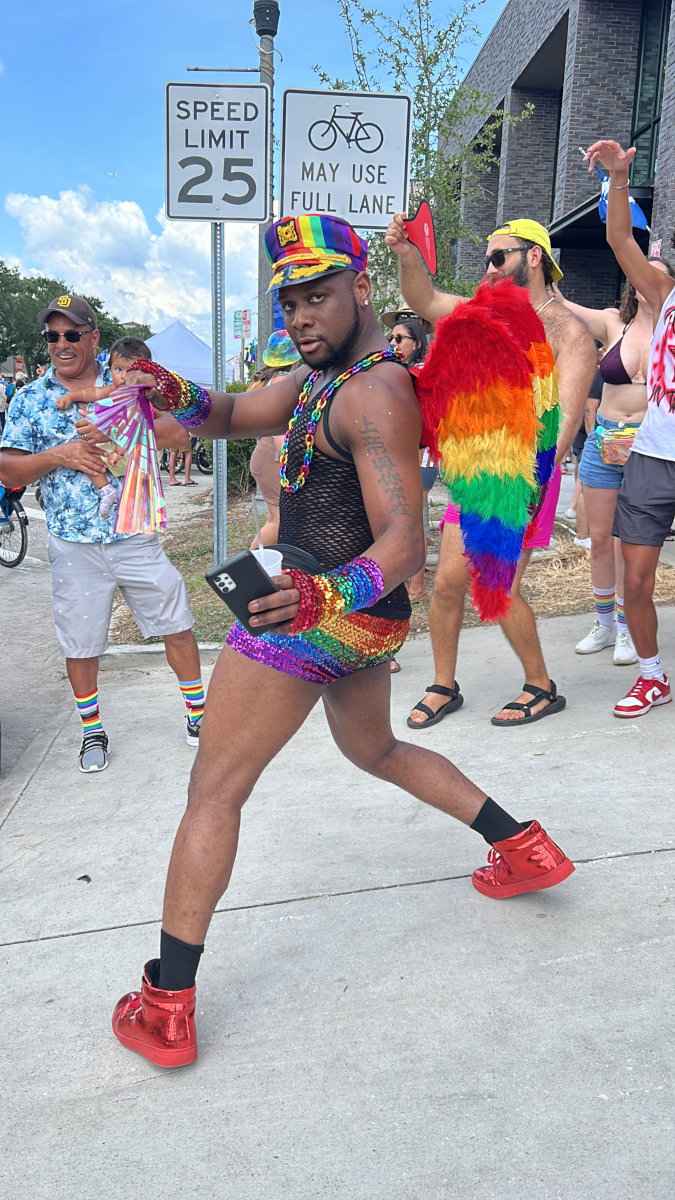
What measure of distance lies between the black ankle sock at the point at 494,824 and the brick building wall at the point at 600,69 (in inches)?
641

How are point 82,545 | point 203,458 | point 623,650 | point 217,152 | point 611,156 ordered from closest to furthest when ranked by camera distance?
1. point 611,156
2. point 82,545
3. point 623,650
4. point 217,152
5. point 203,458

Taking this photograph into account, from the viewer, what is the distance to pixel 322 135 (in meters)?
5.78

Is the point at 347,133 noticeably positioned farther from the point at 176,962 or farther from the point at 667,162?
the point at 667,162

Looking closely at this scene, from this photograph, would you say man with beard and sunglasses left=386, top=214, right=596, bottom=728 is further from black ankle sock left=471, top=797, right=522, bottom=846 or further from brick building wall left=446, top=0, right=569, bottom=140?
brick building wall left=446, top=0, right=569, bottom=140

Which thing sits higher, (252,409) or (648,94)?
(648,94)

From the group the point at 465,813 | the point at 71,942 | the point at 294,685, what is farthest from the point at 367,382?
the point at 71,942

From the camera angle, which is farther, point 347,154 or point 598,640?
point 347,154

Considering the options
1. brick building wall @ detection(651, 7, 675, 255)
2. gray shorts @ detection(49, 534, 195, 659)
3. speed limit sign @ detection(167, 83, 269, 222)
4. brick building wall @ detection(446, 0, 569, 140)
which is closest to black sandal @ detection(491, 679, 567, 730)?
gray shorts @ detection(49, 534, 195, 659)

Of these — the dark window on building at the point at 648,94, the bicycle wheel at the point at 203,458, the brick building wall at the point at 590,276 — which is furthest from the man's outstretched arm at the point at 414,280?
the brick building wall at the point at 590,276

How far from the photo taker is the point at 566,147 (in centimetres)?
1673

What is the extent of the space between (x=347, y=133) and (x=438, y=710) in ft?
11.7

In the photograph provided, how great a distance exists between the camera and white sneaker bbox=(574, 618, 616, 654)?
530 cm

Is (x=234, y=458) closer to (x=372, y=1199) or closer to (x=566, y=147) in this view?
(x=566, y=147)

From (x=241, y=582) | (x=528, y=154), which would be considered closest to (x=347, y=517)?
(x=241, y=582)
